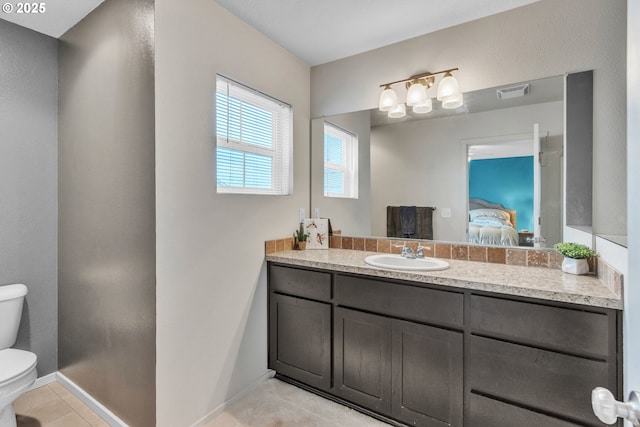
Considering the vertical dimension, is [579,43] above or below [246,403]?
above

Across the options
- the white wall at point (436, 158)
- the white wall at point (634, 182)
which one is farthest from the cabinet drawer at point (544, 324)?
the white wall at point (634, 182)

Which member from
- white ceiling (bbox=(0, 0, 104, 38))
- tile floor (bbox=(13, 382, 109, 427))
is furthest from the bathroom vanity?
white ceiling (bbox=(0, 0, 104, 38))

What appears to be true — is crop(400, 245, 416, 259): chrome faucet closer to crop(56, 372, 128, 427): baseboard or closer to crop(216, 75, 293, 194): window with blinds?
crop(216, 75, 293, 194): window with blinds

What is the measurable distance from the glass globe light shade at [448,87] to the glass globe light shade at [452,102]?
2cm

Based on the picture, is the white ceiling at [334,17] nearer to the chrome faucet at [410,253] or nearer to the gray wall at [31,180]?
the gray wall at [31,180]

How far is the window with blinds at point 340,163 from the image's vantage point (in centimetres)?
263

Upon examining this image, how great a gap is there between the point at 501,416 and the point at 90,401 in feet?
7.85

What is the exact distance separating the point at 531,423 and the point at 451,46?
2.21 m

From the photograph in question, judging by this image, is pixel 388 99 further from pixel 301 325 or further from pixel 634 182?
pixel 634 182

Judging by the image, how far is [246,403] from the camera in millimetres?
2008

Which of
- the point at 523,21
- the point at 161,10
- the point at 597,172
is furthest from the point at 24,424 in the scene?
the point at 523,21

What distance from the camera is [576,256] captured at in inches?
63.1

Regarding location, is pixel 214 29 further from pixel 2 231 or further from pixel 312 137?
pixel 2 231

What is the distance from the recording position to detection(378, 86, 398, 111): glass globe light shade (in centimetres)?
227
